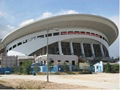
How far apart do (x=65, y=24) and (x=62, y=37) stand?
436cm

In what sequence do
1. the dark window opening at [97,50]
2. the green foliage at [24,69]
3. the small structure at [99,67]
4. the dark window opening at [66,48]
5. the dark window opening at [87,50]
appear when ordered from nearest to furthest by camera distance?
the green foliage at [24,69], the small structure at [99,67], the dark window opening at [66,48], the dark window opening at [87,50], the dark window opening at [97,50]

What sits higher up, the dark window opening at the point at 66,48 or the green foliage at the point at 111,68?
the dark window opening at the point at 66,48

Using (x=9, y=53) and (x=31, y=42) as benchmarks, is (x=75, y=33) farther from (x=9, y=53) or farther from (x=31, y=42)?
(x=9, y=53)

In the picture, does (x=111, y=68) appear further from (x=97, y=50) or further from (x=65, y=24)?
(x=97, y=50)

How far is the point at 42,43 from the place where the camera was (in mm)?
74875

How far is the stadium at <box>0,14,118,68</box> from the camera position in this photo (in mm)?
74312

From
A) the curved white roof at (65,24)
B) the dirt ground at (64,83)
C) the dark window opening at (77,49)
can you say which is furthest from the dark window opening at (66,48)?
the dirt ground at (64,83)

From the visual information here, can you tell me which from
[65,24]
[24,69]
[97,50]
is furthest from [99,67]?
[97,50]

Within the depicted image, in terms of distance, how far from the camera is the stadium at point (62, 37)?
74.3m

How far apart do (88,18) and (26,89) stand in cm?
5898

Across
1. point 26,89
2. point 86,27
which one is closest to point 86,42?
point 86,27

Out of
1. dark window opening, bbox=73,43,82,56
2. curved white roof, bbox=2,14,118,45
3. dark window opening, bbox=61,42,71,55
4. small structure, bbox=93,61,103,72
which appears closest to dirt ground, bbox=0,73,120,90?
small structure, bbox=93,61,103,72

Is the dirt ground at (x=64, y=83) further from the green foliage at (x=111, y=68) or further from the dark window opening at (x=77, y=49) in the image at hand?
the dark window opening at (x=77, y=49)

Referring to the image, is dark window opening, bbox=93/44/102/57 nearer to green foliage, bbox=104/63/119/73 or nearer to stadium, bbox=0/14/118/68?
stadium, bbox=0/14/118/68
